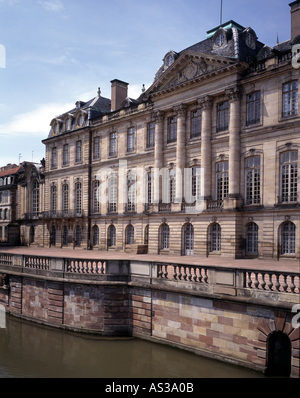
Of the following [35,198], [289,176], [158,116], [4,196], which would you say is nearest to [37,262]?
[289,176]

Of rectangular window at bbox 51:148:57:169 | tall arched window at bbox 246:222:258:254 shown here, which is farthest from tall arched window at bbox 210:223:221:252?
rectangular window at bbox 51:148:57:169

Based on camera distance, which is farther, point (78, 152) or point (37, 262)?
point (78, 152)

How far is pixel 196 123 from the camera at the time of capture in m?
29.4

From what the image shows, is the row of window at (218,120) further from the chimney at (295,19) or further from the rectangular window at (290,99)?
the chimney at (295,19)

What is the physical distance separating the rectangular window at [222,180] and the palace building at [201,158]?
0.07 m

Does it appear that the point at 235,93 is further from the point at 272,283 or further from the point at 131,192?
the point at 272,283

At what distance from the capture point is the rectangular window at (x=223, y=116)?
27.3m

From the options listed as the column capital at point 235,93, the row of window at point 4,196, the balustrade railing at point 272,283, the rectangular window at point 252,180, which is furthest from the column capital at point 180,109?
the row of window at point 4,196

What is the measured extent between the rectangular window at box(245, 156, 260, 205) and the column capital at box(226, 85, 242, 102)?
4136mm

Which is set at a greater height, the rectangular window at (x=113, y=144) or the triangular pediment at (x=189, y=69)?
the triangular pediment at (x=189, y=69)

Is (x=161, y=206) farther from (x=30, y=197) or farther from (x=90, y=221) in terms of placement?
Answer: (x=30, y=197)

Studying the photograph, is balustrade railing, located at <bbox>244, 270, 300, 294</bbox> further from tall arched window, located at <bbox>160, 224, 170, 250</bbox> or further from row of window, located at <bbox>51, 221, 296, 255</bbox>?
tall arched window, located at <bbox>160, 224, 170, 250</bbox>

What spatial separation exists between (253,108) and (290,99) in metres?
2.60

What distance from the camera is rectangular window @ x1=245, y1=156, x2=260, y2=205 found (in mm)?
25531
